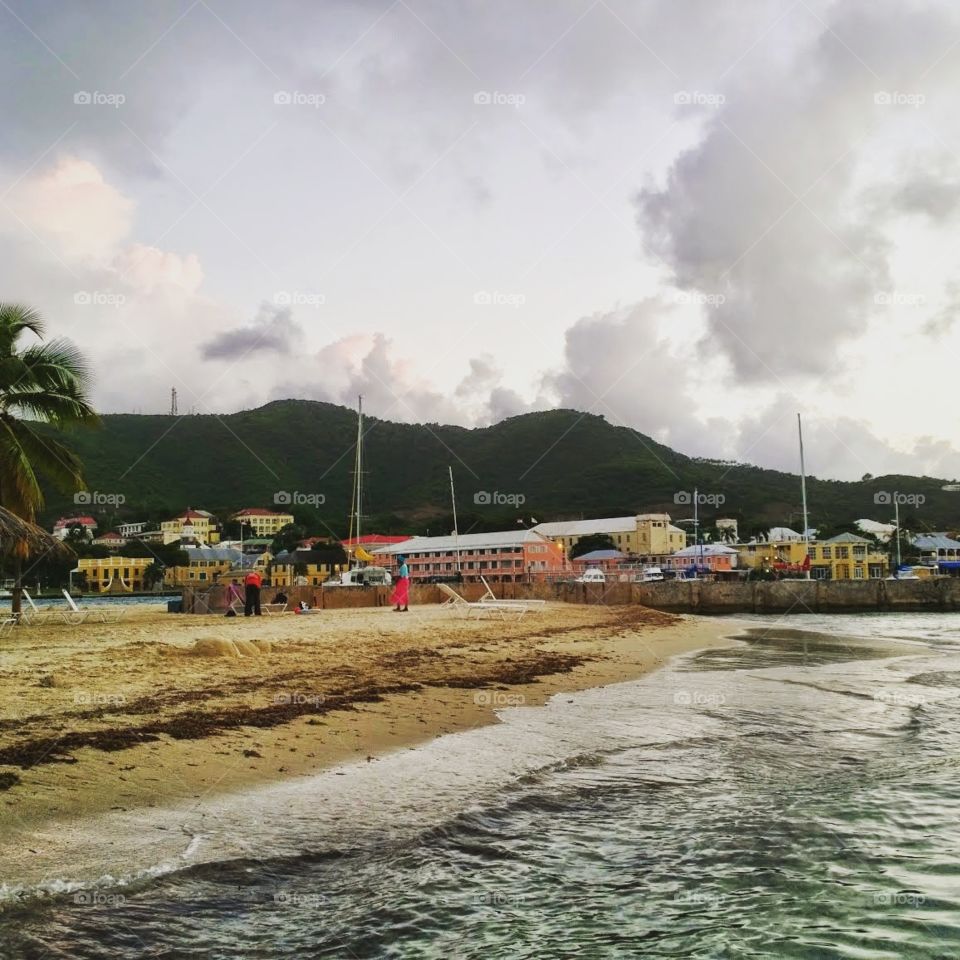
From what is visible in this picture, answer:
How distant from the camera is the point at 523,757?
9.32 metres

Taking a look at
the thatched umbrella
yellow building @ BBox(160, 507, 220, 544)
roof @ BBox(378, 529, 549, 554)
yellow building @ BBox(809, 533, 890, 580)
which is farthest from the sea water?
yellow building @ BBox(160, 507, 220, 544)

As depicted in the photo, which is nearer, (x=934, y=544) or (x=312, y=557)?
(x=934, y=544)

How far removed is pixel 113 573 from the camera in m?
138

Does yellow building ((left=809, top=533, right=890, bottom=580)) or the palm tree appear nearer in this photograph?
the palm tree

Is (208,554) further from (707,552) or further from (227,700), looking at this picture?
(227,700)

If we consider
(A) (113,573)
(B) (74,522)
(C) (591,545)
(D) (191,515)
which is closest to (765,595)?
(C) (591,545)

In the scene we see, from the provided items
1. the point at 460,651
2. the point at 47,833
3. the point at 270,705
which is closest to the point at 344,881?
the point at 47,833

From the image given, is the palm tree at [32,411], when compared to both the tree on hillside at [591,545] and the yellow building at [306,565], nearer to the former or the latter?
the yellow building at [306,565]

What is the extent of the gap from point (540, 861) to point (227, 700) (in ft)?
20.7

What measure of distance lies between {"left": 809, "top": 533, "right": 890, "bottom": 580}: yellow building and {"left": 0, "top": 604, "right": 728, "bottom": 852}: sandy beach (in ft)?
329

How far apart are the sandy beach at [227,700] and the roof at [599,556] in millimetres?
109817

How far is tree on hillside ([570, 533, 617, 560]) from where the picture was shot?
143m

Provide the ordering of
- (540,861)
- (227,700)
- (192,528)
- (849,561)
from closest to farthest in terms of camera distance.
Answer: (540,861), (227,700), (849,561), (192,528)

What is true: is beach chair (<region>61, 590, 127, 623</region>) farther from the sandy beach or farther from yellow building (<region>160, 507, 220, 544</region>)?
yellow building (<region>160, 507, 220, 544</region>)
